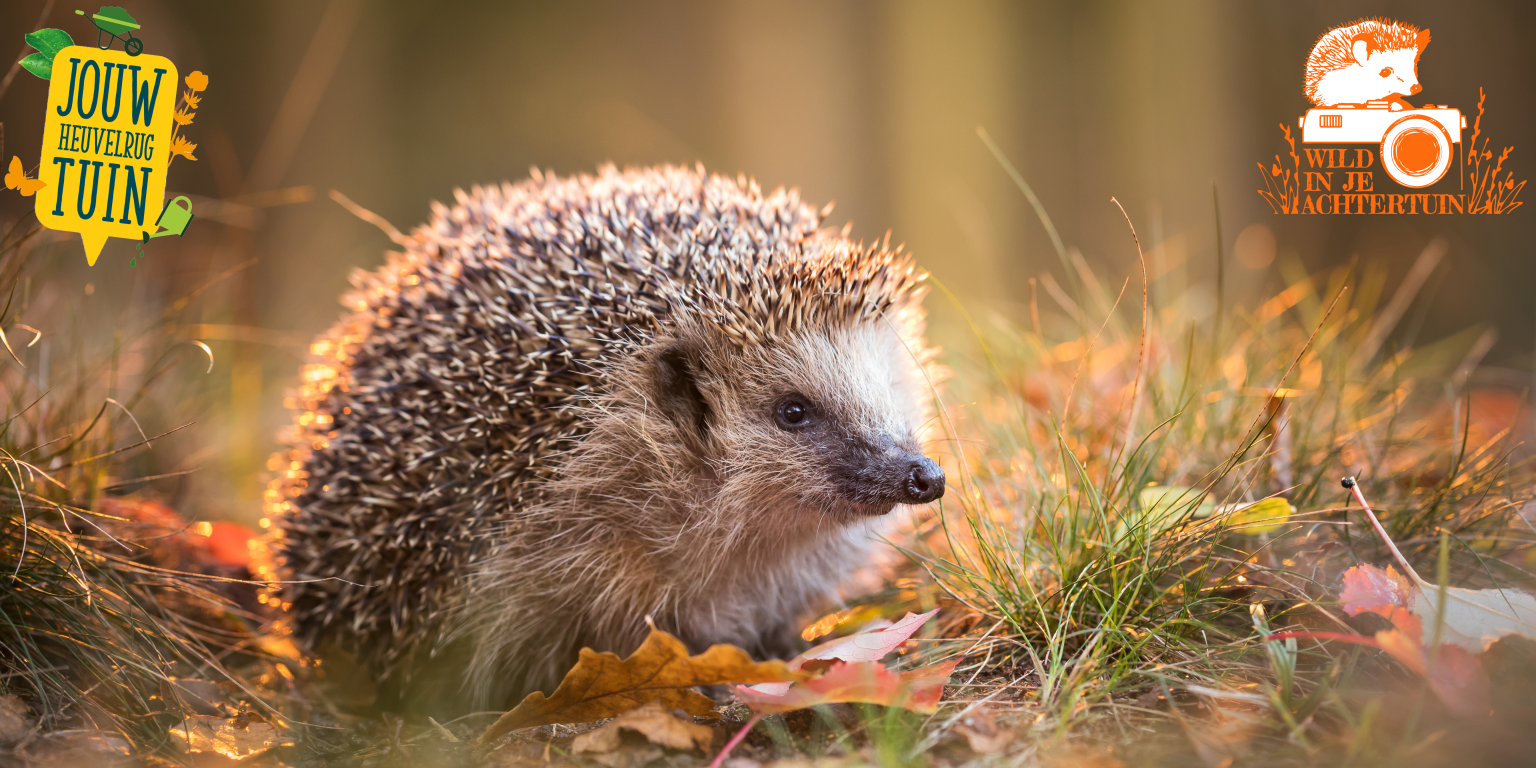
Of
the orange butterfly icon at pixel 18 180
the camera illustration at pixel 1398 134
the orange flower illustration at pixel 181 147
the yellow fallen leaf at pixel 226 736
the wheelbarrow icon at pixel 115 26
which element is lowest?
the yellow fallen leaf at pixel 226 736

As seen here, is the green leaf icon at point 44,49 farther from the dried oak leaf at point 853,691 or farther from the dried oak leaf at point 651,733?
the dried oak leaf at point 853,691

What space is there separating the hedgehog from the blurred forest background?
A: 2.39 meters

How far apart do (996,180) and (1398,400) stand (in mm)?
6035

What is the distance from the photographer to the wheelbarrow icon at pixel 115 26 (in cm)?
235

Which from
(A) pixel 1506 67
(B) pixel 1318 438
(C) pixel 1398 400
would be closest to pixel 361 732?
(B) pixel 1318 438

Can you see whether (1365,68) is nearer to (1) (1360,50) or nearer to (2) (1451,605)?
(1) (1360,50)

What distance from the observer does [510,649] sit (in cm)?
290

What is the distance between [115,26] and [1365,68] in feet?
11.7

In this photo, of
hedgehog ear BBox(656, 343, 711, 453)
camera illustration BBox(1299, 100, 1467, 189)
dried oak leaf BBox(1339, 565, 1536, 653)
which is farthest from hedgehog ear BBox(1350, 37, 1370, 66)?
hedgehog ear BBox(656, 343, 711, 453)

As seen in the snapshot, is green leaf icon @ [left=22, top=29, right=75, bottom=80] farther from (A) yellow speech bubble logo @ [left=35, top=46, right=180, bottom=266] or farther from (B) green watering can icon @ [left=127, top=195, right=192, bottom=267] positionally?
(B) green watering can icon @ [left=127, top=195, right=192, bottom=267]

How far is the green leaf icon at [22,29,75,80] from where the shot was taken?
2.34m

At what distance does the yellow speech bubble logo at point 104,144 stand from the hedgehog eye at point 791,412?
1.80 meters

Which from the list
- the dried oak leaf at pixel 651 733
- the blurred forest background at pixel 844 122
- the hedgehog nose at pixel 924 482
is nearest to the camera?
the dried oak leaf at pixel 651 733

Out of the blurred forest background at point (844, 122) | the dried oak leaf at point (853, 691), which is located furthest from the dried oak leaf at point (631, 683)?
the blurred forest background at point (844, 122)
